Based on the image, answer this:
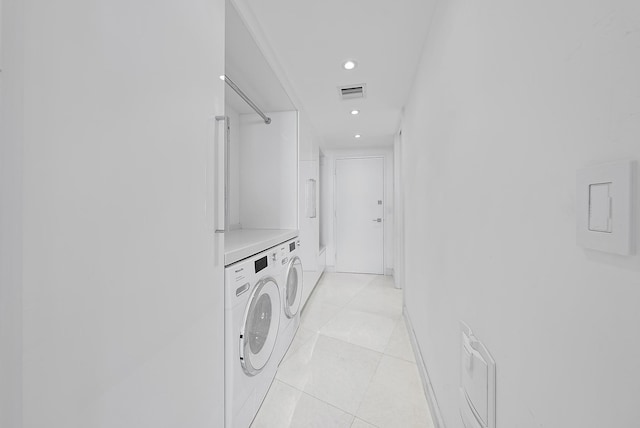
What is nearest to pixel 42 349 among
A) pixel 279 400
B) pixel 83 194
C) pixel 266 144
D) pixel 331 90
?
pixel 83 194

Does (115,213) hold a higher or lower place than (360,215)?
higher

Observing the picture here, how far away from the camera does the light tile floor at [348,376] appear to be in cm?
141

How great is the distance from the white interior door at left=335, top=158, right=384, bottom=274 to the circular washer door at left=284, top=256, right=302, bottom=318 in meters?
2.35

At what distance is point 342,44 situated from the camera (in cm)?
167

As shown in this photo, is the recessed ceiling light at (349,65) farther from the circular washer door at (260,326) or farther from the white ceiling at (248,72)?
the circular washer door at (260,326)

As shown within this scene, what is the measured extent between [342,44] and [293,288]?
1920 millimetres

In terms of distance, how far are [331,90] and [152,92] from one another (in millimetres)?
1883

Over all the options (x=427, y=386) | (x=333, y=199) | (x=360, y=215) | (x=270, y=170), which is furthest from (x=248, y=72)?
(x=360, y=215)

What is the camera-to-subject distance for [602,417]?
0.39 m

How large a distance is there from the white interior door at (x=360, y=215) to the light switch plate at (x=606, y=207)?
407 cm

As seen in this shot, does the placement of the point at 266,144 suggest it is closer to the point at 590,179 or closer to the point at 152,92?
the point at 152,92

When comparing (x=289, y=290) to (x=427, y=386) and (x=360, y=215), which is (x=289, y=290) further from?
(x=360, y=215)

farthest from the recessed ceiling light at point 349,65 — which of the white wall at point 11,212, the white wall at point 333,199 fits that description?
the white wall at point 333,199

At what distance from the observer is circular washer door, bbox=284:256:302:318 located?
1.98 m
